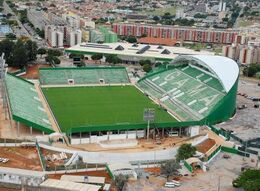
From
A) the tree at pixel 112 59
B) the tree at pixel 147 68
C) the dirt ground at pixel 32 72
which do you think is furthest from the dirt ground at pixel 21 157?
the tree at pixel 112 59

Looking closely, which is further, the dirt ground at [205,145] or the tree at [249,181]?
the dirt ground at [205,145]

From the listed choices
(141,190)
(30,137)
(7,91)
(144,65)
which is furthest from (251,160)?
(144,65)

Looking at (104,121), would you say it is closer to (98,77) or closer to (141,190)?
(141,190)

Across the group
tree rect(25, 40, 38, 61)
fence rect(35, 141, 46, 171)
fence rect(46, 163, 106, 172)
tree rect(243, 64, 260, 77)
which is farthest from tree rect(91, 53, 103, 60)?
fence rect(46, 163, 106, 172)

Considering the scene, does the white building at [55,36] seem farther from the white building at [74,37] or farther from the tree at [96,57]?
the tree at [96,57]

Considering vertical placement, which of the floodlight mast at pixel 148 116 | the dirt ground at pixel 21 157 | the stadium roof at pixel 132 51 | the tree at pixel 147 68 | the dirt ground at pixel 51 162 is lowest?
the tree at pixel 147 68

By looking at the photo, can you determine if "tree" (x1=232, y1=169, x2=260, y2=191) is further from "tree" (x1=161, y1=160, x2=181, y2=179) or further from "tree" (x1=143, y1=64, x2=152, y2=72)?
"tree" (x1=143, y1=64, x2=152, y2=72)

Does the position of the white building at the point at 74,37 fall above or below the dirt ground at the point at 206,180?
above

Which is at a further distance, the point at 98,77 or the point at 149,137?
the point at 98,77
